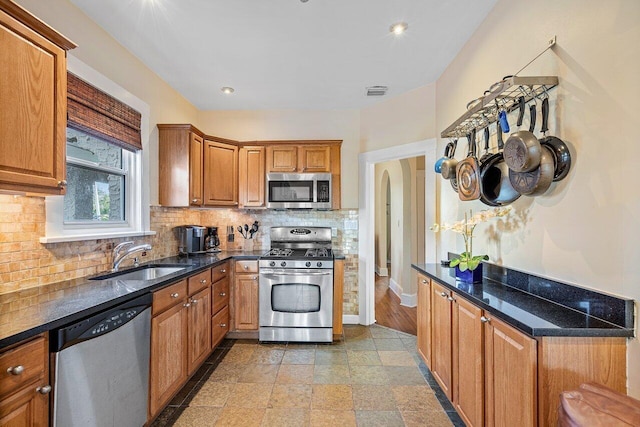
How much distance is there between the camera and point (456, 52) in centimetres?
250

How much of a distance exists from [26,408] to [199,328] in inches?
56.0

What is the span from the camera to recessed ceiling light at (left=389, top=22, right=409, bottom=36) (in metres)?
2.13

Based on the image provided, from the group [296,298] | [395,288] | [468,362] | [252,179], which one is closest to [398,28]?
[252,179]

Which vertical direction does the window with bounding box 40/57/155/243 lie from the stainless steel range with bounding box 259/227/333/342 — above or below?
above

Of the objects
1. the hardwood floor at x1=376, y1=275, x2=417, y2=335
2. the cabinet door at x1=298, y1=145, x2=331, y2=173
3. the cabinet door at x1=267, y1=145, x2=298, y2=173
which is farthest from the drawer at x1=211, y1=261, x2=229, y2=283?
the hardwood floor at x1=376, y1=275, x2=417, y2=335

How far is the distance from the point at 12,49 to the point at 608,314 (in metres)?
2.74

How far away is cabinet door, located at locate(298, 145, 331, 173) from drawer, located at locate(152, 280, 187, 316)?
192cm

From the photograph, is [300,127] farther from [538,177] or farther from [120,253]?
[538,177]

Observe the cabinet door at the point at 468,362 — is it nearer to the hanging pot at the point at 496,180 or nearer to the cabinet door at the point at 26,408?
the hanging pot at the point at 496,180

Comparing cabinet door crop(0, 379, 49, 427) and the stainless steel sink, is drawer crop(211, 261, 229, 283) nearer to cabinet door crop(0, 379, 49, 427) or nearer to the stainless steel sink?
the stainless steel sink

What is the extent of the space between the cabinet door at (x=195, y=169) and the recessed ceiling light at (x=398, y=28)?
2120mm

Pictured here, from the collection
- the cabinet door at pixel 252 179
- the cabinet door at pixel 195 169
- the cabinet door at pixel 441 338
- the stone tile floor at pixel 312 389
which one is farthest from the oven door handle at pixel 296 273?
the cabinet door at pixel 441 338

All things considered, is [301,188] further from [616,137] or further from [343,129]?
[616,137]

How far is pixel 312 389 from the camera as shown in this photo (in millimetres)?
2307
